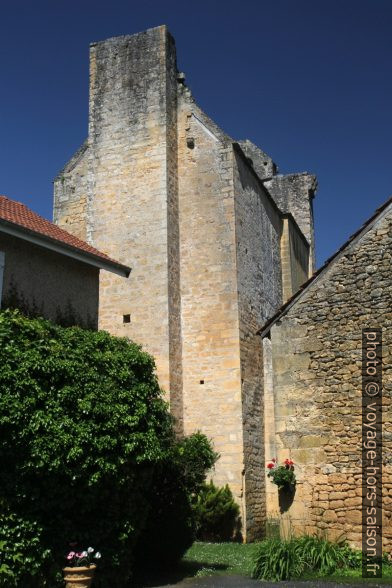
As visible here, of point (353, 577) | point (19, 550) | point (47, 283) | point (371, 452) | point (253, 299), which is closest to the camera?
point (19, 550)

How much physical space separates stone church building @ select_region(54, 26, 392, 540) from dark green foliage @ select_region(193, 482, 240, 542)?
32cm

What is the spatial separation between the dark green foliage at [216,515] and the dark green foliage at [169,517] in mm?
3945

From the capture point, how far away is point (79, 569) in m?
8.32

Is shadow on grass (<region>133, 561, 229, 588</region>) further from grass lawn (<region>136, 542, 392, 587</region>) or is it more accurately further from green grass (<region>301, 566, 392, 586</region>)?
green grass (<region>301, 566, 392, 586</region>)

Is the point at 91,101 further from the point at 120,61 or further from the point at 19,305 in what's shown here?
the point at 19,305

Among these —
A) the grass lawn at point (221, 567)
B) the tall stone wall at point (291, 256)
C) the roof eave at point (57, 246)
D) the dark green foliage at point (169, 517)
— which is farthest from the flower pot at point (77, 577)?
the tall stone wall at point (291, 256)

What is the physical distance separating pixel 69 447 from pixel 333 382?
4600 mm

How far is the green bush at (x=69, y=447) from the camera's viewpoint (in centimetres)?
816

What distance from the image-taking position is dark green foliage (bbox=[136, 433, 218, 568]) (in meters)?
10.7

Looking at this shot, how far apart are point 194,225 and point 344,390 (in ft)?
27.0

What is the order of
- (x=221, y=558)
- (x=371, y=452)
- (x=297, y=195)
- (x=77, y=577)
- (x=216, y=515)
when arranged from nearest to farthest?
(x=77, y=577)
(x=371, y=452)
(x=221, y=558)
(x=216, y=515)
(x=297, y=195)

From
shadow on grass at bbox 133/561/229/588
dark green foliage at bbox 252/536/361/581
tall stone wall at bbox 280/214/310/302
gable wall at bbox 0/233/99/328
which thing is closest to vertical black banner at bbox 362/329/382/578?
dark green foliage at bbox 252/536/361/581

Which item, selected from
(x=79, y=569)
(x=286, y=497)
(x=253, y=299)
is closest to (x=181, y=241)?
(x=253, y=299)

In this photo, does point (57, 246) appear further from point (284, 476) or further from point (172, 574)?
point (172, 574)
